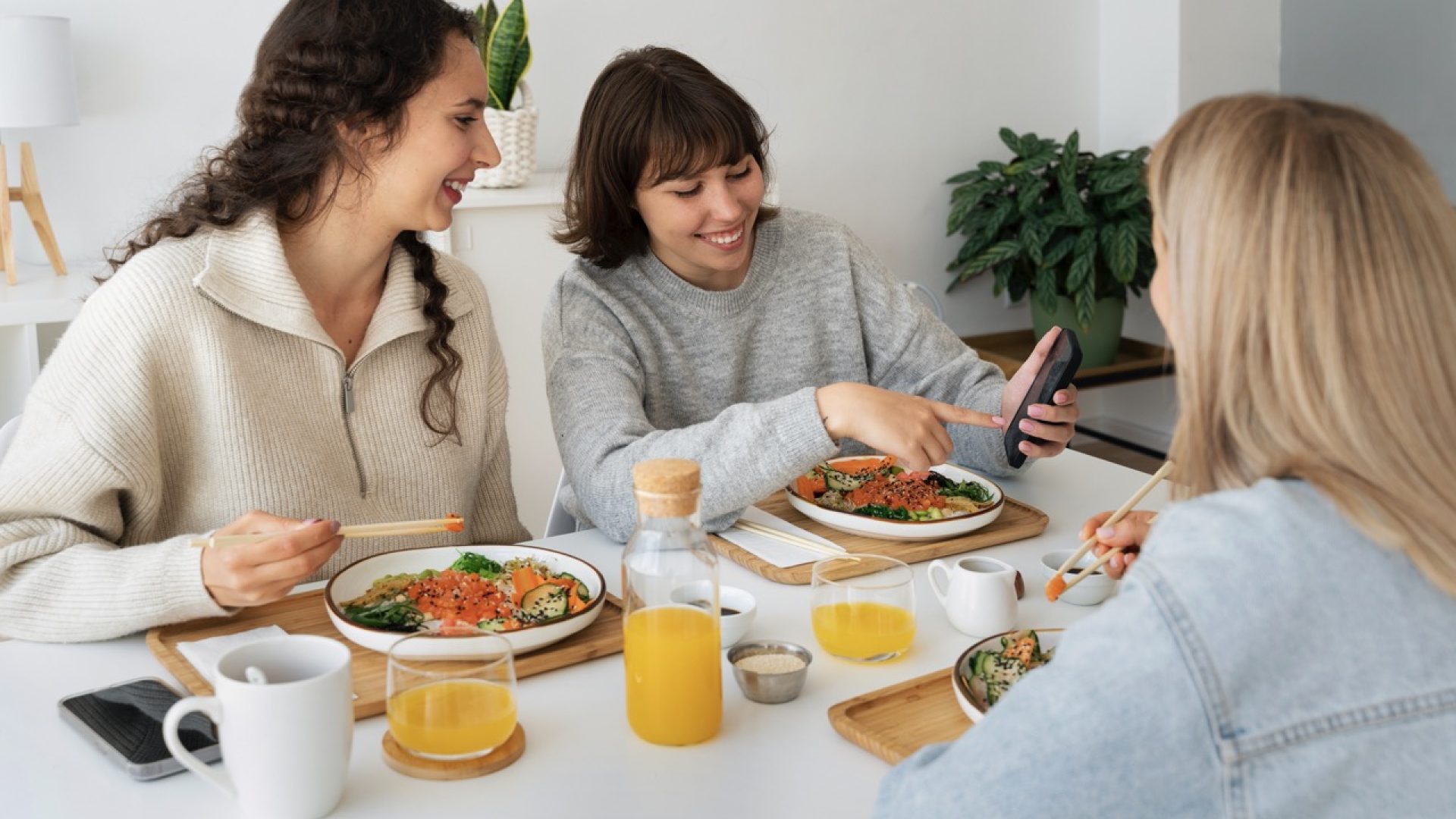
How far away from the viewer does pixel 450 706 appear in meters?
1.10

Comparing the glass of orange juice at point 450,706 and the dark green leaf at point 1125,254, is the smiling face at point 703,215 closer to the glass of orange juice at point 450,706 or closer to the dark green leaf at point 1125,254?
the glass of orange juice at point 450,706

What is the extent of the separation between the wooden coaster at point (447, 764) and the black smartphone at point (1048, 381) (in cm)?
92

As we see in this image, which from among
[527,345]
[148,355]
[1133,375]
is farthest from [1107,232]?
[148,355]

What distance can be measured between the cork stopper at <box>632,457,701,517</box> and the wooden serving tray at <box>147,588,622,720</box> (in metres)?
0.29

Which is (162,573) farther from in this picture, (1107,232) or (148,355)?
(1107,232)

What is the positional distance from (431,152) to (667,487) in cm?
79

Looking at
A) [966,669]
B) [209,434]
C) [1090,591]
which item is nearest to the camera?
[966,669]

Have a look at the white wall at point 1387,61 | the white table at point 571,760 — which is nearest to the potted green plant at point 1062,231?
the white wall at point 1387,61

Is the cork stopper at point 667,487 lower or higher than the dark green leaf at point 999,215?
higher

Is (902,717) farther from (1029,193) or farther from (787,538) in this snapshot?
(1029,193)

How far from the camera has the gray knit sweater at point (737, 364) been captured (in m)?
1.67

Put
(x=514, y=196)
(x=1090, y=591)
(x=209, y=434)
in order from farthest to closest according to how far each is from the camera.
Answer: (x=514, y=196) < (x=209, y=434) < (x=1090, y=591)

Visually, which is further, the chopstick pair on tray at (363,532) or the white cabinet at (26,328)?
the white cabinet at (26,328)

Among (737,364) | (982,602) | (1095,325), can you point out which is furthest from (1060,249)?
(982,602)
